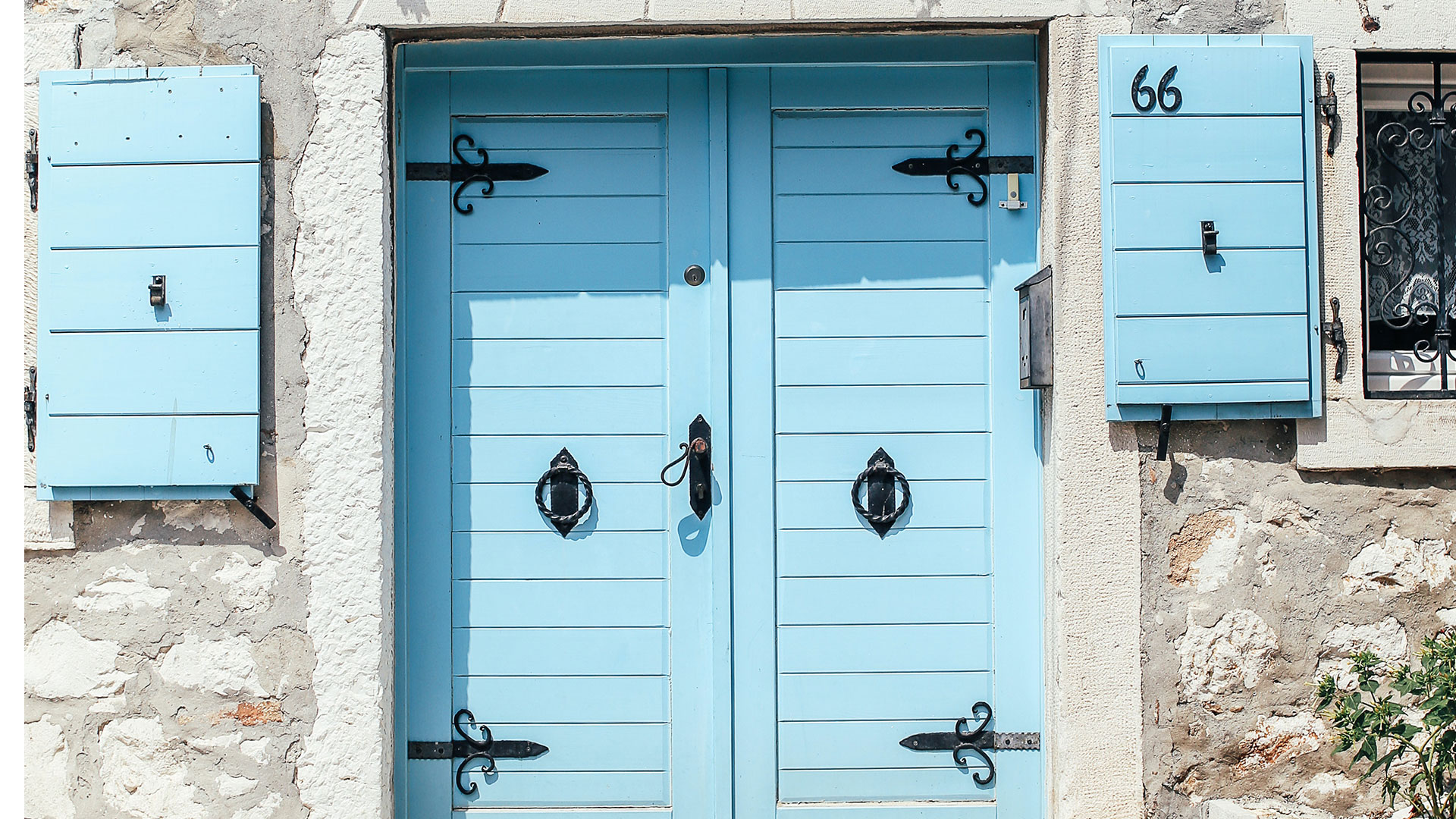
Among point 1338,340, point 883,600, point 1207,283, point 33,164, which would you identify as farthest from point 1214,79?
point 33,164

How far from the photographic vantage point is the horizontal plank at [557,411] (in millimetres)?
2771

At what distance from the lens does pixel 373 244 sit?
2586mm

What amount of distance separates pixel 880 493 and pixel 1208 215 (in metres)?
1.12

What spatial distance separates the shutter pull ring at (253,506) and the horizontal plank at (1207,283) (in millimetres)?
2273

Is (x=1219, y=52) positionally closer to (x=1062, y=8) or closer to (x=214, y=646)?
(x=1062, y=8)

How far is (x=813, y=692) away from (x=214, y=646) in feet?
5.27

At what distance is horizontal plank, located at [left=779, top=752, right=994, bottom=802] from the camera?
2758 millimetres

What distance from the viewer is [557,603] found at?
9.07ft

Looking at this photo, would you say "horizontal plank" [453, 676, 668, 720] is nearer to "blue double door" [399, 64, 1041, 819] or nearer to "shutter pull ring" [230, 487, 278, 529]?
"blue double door" [399, 64, 1041, 819]

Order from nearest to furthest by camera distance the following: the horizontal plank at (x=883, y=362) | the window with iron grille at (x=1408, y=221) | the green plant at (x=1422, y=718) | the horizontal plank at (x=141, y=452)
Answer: the green plant at (x=1422, y=718)
the horizontal plank at (x=141, y=452)
the window with iron grille at (x=1408, y=221)
the horizontal plank at (x=883, y=362)

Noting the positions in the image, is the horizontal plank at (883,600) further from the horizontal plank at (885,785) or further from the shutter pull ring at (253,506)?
the shutter pull ring at (253,506)

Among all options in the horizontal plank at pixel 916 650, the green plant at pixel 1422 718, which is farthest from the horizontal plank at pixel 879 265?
the green plant at pixel 1422 718

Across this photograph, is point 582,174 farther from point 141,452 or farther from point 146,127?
point 141,452

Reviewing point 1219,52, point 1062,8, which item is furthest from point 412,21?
point 1219,52
